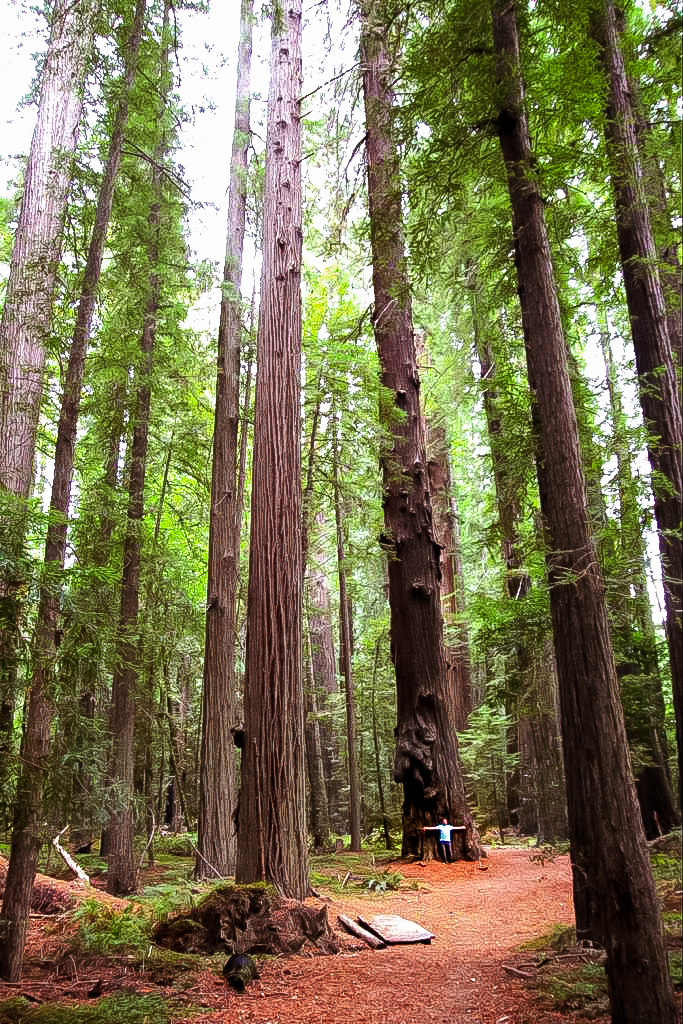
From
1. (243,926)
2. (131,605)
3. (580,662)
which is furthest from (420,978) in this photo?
(131,605)

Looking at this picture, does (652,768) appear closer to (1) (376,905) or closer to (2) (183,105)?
(1) (376,905)

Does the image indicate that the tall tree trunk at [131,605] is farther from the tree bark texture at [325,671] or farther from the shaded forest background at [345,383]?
the tree bark texture at [325,671]

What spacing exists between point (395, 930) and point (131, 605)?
18.4 ft

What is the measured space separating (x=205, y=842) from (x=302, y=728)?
3366 millimetres

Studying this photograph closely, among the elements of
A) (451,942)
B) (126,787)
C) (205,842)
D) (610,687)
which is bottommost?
(451,942)

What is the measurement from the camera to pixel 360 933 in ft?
20.0

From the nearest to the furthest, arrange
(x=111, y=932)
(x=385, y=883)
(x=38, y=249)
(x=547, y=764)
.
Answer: (x=111, y=932) < (x=38, y=249) < (x=385, y=883) < (x=547, y=764)

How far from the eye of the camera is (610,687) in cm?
442

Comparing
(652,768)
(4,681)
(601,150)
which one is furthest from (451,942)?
(601,150)

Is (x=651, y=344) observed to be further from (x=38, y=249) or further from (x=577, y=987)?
(x=38, y=249)

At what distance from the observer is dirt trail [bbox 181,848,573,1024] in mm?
4184

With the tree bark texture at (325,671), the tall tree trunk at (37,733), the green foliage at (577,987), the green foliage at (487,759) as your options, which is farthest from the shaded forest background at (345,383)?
the tree bark texture at (325,671)

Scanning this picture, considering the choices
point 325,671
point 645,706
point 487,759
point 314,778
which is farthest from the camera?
point 325,671

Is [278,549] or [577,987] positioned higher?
[278,549]
